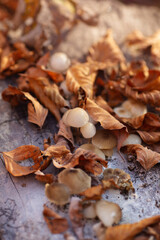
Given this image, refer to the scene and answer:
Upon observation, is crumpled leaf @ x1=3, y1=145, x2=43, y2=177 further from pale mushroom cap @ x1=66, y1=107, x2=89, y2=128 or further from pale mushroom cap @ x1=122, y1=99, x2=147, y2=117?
pale mushroom cap @ x1=122, y1=99, x2=147, y2=117

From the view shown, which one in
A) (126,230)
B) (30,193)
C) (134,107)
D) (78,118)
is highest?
(78,118)

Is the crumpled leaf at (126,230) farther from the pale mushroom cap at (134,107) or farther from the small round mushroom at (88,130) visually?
the pale mushroom cap at (134,107)

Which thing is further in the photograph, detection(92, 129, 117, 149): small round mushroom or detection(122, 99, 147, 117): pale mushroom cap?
detection(122, 99, 147, 117): pale mushroom cap

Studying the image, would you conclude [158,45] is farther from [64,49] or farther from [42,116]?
[42,116]

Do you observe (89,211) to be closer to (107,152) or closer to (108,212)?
(108,212)

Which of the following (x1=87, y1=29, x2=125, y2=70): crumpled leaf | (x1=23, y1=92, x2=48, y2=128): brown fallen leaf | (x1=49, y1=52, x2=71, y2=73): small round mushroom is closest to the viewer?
(x1=23, y1=92, x2=48, y2=128): brown fallen leaf

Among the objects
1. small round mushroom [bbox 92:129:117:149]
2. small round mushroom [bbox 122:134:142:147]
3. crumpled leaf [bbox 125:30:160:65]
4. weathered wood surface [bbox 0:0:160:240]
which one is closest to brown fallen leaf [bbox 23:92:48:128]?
weathered wood surface [bbox 0:0:160:240]

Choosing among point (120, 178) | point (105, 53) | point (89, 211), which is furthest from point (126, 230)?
point (105, 53)

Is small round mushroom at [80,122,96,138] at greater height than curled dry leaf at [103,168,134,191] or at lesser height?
greater
